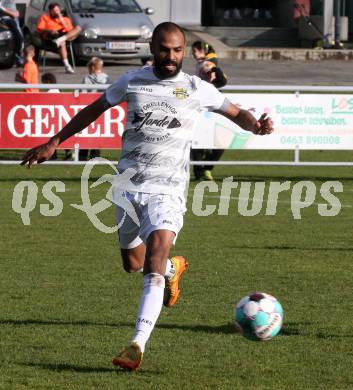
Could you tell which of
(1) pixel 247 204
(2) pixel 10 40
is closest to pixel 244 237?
(1) pixel 247 204

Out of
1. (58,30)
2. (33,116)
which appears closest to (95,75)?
(33,116)

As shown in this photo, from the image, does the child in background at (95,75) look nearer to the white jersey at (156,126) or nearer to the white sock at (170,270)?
the white sock at (170,270)

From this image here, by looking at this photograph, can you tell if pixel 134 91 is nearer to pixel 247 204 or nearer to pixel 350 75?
pixel 247 204

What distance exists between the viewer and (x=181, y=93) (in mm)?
7641

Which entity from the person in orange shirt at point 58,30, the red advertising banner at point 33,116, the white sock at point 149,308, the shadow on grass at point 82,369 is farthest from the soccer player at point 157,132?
the person in orange shirt at point 58,30

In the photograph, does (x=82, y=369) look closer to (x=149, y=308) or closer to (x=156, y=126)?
(x=149, y=308)

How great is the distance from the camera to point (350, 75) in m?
35.2

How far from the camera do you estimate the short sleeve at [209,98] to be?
25.4 feet

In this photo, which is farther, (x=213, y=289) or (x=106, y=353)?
(x=213, y=289)

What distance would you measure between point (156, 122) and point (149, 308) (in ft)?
3.80

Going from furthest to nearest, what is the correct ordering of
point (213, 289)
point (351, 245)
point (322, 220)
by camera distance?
1. point (322, 220)
2. point (351, 245)
3. point (213, 289)

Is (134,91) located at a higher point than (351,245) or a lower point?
higher

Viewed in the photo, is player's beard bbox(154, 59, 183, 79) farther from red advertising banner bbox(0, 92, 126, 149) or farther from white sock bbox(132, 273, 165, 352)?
red advertising banner bbox(0, 92, 126, 149)

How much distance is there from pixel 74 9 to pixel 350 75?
8.16 meters
